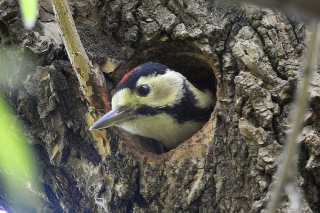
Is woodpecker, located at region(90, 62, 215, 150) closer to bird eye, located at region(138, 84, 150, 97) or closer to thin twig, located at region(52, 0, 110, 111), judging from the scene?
bird eye, located at region(138, 84, 150, 97)

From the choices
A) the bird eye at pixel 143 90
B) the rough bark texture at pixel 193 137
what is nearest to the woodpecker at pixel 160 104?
the bird eye at pixel 143 90

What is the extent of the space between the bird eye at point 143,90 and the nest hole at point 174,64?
0.15 m

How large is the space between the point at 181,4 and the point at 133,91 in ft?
1.95

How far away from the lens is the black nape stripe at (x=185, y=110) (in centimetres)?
280

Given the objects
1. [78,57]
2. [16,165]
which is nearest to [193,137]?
[78,57]

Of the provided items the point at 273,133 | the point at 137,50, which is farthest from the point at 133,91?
the point at 273,133

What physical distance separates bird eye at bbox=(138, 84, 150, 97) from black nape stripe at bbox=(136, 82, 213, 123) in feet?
0.27

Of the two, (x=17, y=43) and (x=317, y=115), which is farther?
(x=17, y=43)

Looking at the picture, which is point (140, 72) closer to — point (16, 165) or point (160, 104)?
point (160, 104)

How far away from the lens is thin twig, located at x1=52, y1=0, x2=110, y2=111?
6.93ft

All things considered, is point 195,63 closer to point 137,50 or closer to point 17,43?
point 137,50

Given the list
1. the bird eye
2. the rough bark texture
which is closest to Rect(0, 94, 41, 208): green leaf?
the rough bark texture

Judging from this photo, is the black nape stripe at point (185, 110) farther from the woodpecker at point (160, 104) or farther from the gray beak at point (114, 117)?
the gray beak at point (114, 117)

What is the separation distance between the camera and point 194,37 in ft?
8.21
